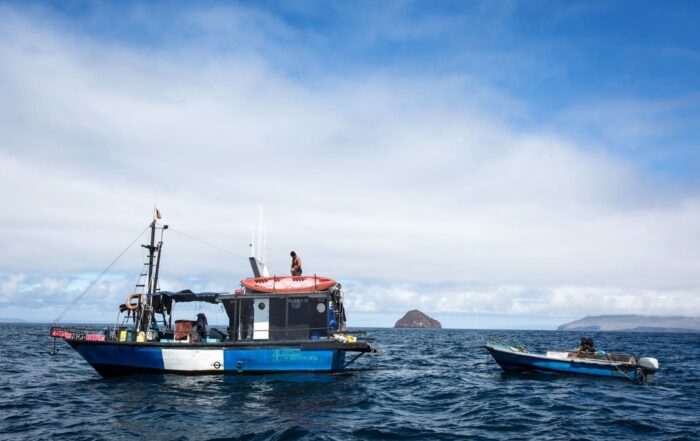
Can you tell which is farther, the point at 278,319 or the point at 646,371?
the point at 646,371

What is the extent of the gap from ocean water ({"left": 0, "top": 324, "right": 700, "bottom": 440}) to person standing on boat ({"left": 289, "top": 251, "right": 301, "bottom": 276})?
16.9ft

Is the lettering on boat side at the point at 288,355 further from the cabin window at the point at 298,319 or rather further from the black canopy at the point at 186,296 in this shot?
the black canopy at the point at 186,296

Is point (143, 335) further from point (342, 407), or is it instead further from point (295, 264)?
point (342, 407)

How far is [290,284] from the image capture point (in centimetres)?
2469

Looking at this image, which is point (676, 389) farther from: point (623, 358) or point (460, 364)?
point (460, 364)

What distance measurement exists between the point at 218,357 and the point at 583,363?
1862 centimetres

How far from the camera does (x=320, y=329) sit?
24516mm

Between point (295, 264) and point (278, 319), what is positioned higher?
point (295, 264)

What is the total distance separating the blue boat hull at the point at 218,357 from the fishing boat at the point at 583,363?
1084 cm

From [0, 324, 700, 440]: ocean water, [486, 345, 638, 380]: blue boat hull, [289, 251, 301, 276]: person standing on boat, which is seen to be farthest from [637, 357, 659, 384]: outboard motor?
[289, 251, 301, 276]: person standing on boat

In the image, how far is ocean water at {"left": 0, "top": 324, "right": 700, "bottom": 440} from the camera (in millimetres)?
14664

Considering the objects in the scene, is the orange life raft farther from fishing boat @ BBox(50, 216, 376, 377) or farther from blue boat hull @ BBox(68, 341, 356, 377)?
blue boat hull @ BBox(68, 341, 356, 377)

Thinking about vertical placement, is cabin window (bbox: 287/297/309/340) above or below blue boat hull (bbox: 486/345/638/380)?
above

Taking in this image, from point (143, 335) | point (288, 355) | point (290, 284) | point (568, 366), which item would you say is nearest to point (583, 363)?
point (568, 366)
